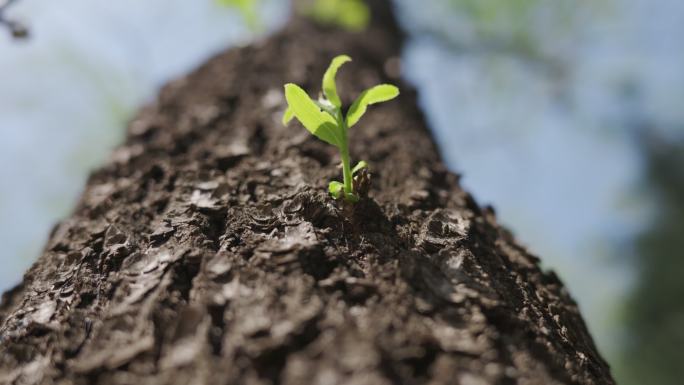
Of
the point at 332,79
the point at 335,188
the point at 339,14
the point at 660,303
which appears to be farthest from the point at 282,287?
the point at 660,303

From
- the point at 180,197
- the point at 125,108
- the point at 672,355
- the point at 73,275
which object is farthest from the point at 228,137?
the point at 672,355

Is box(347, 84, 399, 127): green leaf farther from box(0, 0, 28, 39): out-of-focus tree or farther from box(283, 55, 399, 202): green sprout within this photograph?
box(0, 0, 28, 39): out-of-focus tree

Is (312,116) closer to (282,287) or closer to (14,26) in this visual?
(282,287)

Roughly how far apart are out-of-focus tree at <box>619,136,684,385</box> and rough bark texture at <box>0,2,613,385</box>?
4817 mm

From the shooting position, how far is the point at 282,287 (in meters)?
0.72

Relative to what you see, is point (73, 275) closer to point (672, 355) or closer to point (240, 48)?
point (240, 48)

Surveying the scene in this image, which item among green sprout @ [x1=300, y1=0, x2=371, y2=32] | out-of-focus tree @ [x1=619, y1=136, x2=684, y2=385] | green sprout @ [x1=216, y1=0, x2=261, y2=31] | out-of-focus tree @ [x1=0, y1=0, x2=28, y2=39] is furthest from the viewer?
out-of-focus tree @ [x1=619, y1=136, x2=684, y2=385]

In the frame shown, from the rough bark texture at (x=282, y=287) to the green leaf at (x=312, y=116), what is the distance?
13cm

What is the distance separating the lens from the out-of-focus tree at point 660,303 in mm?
4805

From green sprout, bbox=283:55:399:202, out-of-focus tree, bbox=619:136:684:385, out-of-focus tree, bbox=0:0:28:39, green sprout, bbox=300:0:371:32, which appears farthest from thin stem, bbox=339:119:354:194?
out-of-focus tree, bbox=619:136:684:385

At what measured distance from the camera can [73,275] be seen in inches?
35.0

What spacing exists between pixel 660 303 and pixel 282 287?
5743 millimetres

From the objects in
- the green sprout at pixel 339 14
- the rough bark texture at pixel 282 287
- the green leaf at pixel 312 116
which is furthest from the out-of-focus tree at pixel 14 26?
the green sprout at pixel 339 14

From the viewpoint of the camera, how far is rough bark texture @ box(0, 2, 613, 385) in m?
0.61
